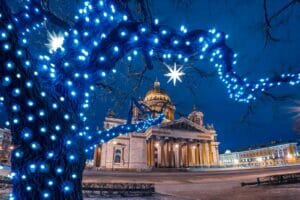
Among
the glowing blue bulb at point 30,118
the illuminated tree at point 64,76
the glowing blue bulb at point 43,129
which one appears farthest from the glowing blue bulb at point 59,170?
the glowing blue bulb at point 30,118

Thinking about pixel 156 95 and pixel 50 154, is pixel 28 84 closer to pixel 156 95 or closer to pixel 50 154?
pixel 50 154

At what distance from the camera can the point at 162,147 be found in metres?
55.3

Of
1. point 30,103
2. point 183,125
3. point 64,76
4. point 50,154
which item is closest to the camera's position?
point 30,103

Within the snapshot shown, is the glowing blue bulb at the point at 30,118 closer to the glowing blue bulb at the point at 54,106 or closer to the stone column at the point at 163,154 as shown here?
the glowing blue bulb at the point at 54,106

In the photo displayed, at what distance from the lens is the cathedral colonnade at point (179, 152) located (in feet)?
178

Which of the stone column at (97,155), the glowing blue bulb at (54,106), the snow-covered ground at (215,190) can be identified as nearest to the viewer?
the glowing blue bulb at (54,106)

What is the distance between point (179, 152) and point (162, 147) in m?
5.50

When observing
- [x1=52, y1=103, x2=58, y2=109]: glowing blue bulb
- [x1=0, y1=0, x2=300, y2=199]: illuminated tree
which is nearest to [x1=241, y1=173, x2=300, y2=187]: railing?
[x1=0, y1=0, x2=300, y2=199]: illuminated tree

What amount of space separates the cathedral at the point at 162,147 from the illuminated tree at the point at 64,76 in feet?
158

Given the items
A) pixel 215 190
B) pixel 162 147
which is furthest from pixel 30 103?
pixel 162 147

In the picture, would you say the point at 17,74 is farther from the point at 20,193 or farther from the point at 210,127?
the point at 210,127

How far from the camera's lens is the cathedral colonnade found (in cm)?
5431

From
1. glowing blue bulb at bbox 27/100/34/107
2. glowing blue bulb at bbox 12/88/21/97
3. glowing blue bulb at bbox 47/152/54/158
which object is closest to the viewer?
glowing blue bulb at bbox 12/88/21/97

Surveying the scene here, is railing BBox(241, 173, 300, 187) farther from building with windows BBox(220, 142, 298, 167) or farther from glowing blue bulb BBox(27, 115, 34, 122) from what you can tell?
building with windows BBox(220, 142, 298, 167)
